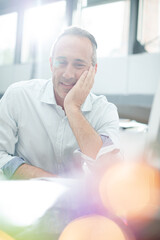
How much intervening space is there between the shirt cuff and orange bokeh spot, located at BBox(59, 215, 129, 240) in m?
0.61

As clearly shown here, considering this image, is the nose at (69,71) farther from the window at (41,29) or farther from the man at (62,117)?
the window at (41,29)

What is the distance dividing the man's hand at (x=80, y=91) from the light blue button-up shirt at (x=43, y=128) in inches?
2.3

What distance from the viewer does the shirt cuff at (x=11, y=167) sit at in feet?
2.86

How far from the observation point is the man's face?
1130mm

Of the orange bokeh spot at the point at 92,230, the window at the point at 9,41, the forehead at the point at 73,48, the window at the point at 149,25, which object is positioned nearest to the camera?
the orange bokeh spot at the point at 92,230

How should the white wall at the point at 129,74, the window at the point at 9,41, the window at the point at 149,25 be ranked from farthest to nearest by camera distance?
the window at the point at 9,41 → the window at the point at 149,25 → the white wall at the point at 129,74

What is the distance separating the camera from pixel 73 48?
1.13 metres

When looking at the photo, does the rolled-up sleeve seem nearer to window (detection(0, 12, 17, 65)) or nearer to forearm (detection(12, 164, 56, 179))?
forearm (detection(12, 164, 56, 179))

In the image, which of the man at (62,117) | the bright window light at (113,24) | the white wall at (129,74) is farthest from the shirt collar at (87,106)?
the bright window light at (113,24)

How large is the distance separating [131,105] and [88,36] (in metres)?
2.10

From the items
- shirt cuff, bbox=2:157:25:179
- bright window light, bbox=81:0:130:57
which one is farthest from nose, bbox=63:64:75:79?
bright window light, bbox=81:0:130:57

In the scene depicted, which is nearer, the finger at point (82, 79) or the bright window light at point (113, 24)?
the finger at point (82, 79)

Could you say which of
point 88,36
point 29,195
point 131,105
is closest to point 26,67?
point 131,105

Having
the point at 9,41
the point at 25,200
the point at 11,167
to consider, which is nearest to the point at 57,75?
the point at 11,167
